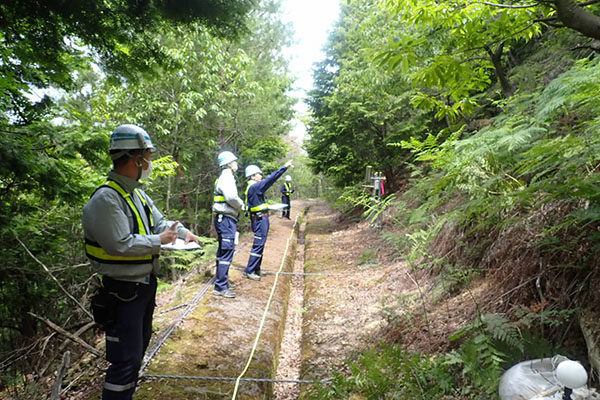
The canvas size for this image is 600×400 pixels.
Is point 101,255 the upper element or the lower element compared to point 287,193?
lower

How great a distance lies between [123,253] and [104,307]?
43 centimetres

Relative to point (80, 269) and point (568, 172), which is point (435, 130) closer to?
point (568, 172)

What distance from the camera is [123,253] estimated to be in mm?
2307

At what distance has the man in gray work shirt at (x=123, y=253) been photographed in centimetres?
232

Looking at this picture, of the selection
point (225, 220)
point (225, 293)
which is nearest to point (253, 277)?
point (225, 293)

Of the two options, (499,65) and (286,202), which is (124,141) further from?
(286,202)

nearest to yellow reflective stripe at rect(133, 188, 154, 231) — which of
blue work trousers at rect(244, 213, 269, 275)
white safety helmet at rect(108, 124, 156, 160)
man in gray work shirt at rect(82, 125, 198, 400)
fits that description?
man in gray work shirt at rect(82, 125, 198, 400)

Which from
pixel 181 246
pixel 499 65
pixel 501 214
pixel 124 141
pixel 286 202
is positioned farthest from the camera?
pixel 286 202

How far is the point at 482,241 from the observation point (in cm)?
429

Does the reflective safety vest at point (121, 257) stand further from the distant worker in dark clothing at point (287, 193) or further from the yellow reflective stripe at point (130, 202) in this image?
the distant worker in dark clothing at point (287, 193)

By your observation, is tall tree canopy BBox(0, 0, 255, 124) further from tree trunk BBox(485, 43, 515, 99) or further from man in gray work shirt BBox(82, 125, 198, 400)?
tree trunk BBox(485, 43, 515, 99)

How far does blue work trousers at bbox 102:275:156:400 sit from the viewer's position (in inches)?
93.9

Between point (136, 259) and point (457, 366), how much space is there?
266 cm

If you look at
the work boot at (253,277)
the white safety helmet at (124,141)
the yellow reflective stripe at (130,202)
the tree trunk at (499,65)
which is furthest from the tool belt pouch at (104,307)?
the tree trunk at (499,65)
